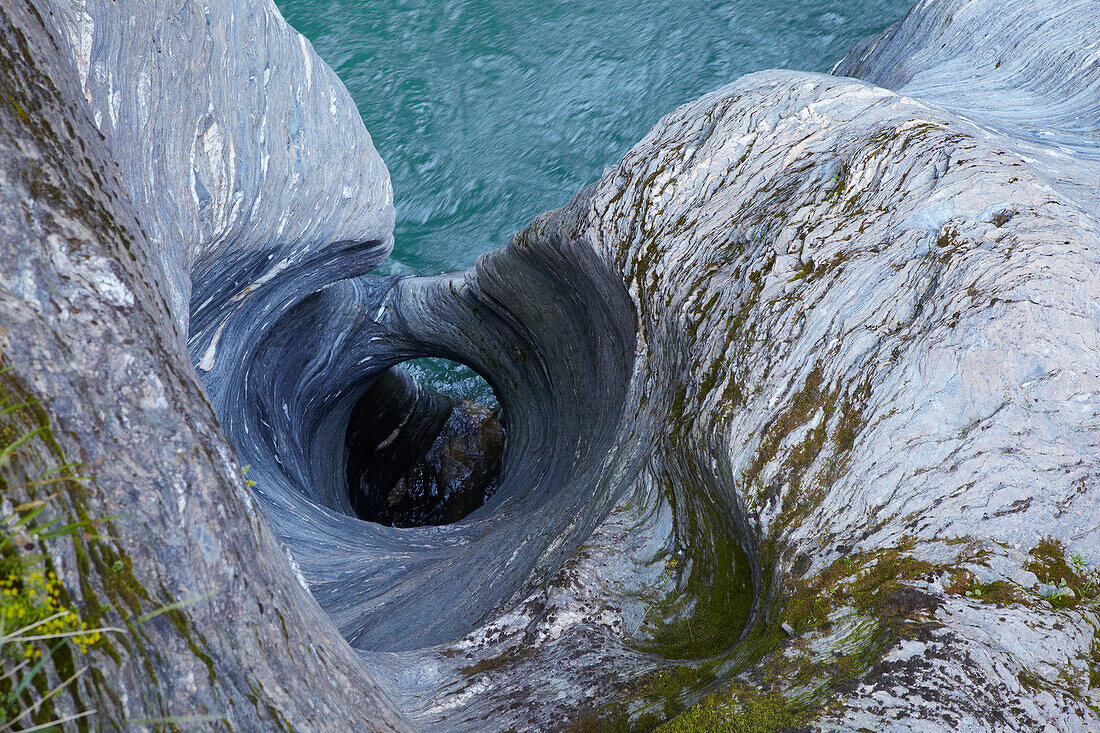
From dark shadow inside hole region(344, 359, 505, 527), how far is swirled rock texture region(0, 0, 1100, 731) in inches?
173

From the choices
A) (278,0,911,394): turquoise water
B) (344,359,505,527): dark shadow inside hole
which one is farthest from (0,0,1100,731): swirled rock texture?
(278,0,911,394): turquoise water

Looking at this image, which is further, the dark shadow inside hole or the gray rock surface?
the dark shadow inside hole

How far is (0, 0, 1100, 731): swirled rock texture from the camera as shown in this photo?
5.21ft

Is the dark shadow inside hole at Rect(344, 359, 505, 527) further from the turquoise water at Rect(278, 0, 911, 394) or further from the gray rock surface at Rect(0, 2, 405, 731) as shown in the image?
the gray rock surface at Rect(0, 2, 405, 731)

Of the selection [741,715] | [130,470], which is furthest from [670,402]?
[130,470]

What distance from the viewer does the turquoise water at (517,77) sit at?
11.6m

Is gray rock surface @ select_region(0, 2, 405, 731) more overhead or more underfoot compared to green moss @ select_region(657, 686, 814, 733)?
more overhead

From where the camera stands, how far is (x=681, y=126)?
4.09 metres

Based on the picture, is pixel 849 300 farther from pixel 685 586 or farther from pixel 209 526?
pixel 209 526

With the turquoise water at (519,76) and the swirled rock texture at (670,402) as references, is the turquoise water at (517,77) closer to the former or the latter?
the turquoise water at (519,76)

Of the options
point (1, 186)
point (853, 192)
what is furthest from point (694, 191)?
point (1, 186)

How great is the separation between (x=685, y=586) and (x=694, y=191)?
2.06 metres

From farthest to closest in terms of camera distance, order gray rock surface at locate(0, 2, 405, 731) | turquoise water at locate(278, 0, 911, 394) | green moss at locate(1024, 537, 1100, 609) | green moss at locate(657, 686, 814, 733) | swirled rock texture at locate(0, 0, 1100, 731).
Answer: turquoise water at locate(278, 0, 911, 394), green moss at locate(1024, 537, 1100, 609), green moss at locate(657, 686, 814, 733), swirled rock texture at locate(0, 0, 1100, 731), gray rock surface at locate(0, 2, 405, 731)

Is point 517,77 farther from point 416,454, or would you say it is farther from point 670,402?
point 670,402
